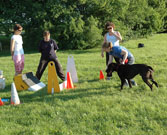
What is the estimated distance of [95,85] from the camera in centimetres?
648

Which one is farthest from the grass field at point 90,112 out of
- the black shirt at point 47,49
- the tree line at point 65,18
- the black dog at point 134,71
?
the tree line at point 65,18

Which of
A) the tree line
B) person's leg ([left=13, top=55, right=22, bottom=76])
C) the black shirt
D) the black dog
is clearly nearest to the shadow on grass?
the black dog

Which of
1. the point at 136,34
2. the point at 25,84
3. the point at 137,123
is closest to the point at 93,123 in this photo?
the point at 137,123

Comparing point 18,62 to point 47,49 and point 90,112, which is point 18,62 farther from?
point 90,112

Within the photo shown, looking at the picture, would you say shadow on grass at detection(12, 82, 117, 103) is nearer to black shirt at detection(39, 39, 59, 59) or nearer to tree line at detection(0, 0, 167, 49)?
black shirt at detection(39, 39, 59, 59)

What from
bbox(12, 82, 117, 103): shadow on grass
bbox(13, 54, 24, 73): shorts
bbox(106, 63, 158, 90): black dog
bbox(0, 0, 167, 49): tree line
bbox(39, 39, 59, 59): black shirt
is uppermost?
bbox(0, 0, 167, 49): tree line

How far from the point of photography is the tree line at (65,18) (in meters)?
16.1

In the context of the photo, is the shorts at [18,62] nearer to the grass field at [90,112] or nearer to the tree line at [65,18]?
the grass field at [90,112]

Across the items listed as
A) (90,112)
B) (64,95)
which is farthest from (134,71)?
(64,95)

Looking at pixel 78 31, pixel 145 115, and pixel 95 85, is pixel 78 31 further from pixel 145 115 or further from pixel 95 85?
pixel 145 115

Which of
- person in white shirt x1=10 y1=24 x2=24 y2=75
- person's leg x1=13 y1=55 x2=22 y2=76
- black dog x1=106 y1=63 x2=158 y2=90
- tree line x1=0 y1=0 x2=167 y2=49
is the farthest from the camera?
tree line x1=0 y1=0 x2=167 y2=49

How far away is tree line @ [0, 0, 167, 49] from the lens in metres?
16.1

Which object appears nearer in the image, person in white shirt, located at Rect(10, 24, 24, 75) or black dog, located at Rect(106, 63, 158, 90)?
black dog, located at Rect(106, 63, 158, 90)

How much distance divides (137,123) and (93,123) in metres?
0.83
